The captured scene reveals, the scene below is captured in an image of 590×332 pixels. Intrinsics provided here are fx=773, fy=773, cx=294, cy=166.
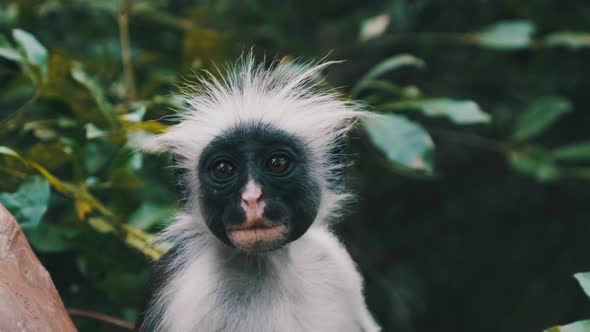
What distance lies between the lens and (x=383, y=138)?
15.7 feet

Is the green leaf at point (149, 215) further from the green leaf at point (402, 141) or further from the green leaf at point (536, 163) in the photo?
the green leaf at point (536, 163)

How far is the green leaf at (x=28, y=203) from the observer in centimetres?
386

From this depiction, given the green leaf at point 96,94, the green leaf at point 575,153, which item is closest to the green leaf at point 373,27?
the green leaf at point 575,153

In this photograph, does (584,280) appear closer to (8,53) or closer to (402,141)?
(402,141)

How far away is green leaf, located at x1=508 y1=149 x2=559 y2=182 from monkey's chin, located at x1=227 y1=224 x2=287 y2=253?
2769 millimetres

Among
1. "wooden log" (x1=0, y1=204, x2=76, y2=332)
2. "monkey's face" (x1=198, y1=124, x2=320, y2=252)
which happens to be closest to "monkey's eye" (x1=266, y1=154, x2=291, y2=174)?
"monkey's face" (x1=198, y1=124, x2=320, y2=252)

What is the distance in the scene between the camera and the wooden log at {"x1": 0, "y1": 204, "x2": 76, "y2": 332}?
299 centimetres

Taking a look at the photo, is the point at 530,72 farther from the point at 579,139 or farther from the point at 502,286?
the point at 502,286

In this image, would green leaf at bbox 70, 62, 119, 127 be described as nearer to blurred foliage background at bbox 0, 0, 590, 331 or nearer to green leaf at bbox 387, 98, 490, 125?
blurred foliage background at bbox 0, 0, 590, 331

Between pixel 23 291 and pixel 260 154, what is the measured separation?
1248mm

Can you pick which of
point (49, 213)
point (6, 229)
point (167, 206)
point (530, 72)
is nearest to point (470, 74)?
point (530, 72)

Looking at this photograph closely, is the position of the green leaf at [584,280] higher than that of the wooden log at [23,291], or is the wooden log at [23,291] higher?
the green leaf at [584,280]

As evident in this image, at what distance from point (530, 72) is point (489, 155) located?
116 cm

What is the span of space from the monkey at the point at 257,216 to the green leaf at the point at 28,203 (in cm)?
69
